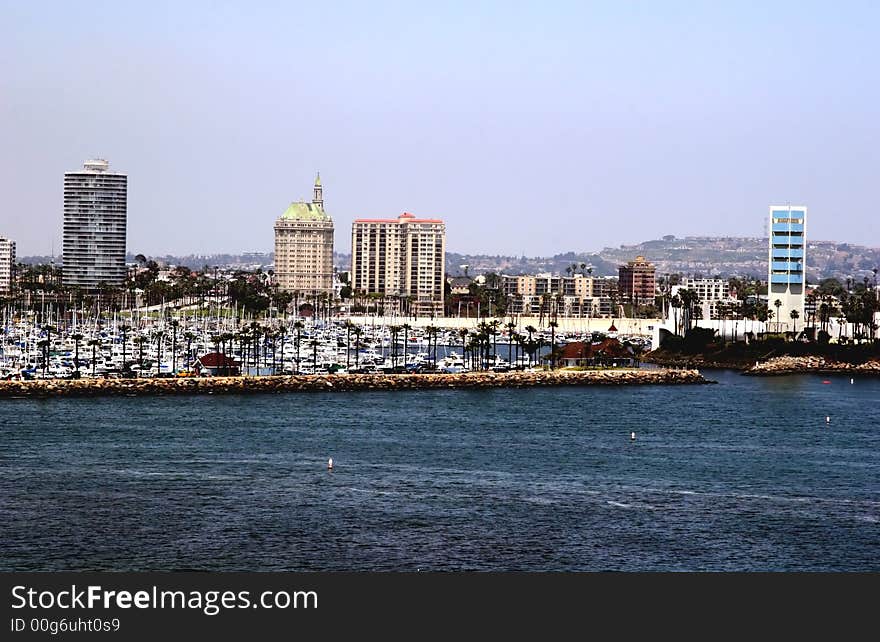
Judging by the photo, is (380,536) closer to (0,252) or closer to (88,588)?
(88,588)

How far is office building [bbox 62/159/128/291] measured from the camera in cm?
15900

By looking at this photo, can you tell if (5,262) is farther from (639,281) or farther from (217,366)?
(217,366)

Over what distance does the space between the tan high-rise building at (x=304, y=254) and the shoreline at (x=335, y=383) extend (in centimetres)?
12148

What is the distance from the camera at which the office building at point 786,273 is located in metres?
80.3

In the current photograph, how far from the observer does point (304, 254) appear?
188m

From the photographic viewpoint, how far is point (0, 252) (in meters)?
159

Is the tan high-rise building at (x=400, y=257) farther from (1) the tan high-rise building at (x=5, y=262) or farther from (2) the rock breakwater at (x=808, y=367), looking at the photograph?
(2) the rock breakwater at (x=808, y=367)

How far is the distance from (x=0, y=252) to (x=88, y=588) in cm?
15184

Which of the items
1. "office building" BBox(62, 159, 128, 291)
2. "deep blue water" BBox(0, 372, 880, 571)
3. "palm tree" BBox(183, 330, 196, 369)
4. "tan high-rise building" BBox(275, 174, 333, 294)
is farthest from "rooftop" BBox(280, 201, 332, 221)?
"deep blue water" BBox(0, 372, 880, 571)

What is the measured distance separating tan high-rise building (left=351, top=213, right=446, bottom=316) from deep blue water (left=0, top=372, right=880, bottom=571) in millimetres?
115947

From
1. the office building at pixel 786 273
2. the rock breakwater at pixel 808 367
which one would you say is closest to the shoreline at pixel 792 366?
the rock breakwater at pixel 808 367

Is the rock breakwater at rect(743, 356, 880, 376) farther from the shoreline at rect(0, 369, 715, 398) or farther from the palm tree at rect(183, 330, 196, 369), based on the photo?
the palm tree at rect(183, 330, 196, 369)

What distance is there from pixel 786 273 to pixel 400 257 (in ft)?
303

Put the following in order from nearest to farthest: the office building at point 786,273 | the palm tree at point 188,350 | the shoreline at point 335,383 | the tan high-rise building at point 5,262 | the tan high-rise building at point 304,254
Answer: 1. the shoreline at point 335,383
2. the palm tree at point 188,350
3. the office building at point 786,273
4. the tan high-rise building at point 5,262
5. the tan high-rise building at point 304,254
